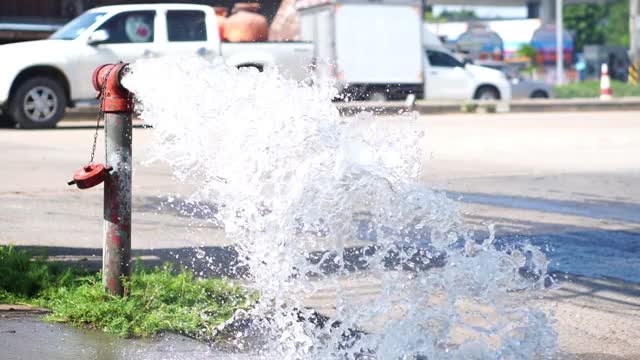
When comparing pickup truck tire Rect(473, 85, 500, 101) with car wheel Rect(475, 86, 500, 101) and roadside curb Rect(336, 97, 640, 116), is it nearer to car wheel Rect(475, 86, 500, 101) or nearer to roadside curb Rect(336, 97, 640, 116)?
car wheel Rect(475, 86, 500, 101)

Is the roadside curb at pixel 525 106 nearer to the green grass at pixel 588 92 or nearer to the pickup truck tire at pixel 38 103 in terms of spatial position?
the green grass at pixel 588 92

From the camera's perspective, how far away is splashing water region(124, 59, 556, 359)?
184 inches

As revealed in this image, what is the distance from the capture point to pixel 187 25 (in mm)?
19969

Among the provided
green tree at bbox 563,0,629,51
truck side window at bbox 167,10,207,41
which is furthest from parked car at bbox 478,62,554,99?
green tree at bbox 563,0,629,51

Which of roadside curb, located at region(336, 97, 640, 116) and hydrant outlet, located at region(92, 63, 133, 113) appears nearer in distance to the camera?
hydrant outlet, located at region(92, 63, 133, 113)

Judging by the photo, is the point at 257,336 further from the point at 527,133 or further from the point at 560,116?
the point at 560,116

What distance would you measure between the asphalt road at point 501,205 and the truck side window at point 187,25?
266 centimetres

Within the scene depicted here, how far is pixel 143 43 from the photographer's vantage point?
1919 cm

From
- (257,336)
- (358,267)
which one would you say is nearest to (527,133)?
(358,267)

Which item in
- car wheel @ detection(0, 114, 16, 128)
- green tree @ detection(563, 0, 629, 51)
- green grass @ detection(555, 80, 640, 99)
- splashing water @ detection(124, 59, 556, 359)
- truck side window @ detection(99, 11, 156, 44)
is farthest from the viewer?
green tree @ detection(563, 0, 629, 51)

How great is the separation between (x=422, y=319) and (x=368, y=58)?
27530mm

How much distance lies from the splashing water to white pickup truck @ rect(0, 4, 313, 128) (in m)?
11.6

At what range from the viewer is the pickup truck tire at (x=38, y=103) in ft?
58.1

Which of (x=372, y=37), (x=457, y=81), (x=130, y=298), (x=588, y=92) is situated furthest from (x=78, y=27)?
(x=588, y=92)
